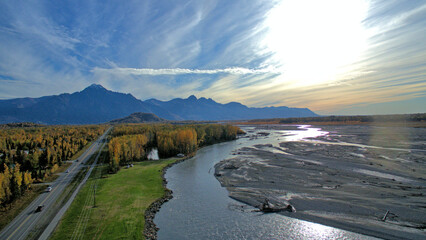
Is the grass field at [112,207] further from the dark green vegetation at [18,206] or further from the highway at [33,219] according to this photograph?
the dark green vegetation at [18,206]

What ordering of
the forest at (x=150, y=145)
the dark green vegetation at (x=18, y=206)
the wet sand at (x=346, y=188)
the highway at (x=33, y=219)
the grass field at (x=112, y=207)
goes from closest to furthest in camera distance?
1. the highway at (x=33, y=219)
2. the grass field at (x=112, y=207)
3. the wet sand at (x=346, y=188)
4. the dark green vegetation at (x=18, y=206)
5. the forest at (x=150, y=145)

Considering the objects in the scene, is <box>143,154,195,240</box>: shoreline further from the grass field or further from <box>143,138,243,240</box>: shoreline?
the grass field

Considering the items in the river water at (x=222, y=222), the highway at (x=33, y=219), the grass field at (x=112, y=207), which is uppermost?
the highway at (x=33, y=219)

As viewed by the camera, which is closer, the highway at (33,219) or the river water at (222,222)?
the highway at (33,219)

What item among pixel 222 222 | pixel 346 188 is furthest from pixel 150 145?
pixel 346 188

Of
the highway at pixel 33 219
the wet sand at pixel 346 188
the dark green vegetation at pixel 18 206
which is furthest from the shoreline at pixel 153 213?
the dark green vegetation at pixel 18 206

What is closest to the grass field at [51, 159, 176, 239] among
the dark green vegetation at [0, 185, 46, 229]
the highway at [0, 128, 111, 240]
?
the highway at [0, 128, 111, 240]

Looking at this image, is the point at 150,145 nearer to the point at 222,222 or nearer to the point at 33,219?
the point at 33,219

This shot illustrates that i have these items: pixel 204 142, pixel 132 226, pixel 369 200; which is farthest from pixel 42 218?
pixel 204 142
